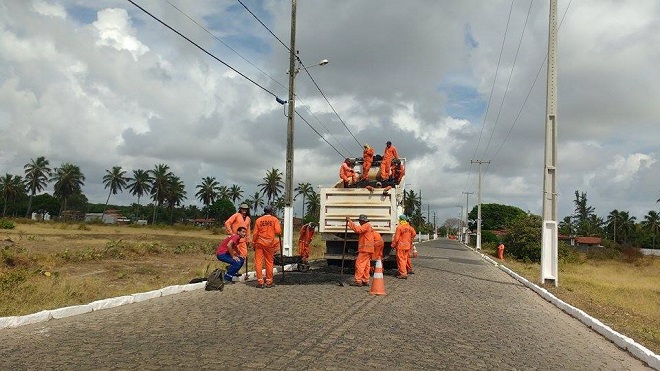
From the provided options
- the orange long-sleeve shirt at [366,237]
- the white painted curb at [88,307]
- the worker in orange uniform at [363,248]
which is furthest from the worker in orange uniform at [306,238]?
the white painted curb at [88,307]

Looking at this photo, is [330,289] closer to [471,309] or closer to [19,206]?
[471,309]

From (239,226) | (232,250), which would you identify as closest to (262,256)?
(232,250)

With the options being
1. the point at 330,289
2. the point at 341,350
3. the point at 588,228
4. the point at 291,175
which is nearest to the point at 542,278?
the point at 330,289

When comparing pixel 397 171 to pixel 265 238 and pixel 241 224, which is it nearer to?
pixel 241 224

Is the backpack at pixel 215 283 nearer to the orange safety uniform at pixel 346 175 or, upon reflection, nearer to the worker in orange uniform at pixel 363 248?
the worker in orange uniform at pixel 363 248

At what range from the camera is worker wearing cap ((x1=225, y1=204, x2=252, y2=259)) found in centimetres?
1188

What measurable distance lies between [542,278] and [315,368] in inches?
461

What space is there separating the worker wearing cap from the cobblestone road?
4.39 feet

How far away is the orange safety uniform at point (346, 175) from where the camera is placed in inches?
625

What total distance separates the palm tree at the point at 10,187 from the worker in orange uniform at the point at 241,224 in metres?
96.4

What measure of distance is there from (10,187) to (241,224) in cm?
9768

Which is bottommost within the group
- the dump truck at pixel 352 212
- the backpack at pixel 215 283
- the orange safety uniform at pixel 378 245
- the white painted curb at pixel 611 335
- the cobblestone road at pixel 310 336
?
the white painted curb at pixel 611 335

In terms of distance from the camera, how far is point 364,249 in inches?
474

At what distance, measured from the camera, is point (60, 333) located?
6.64 metres
